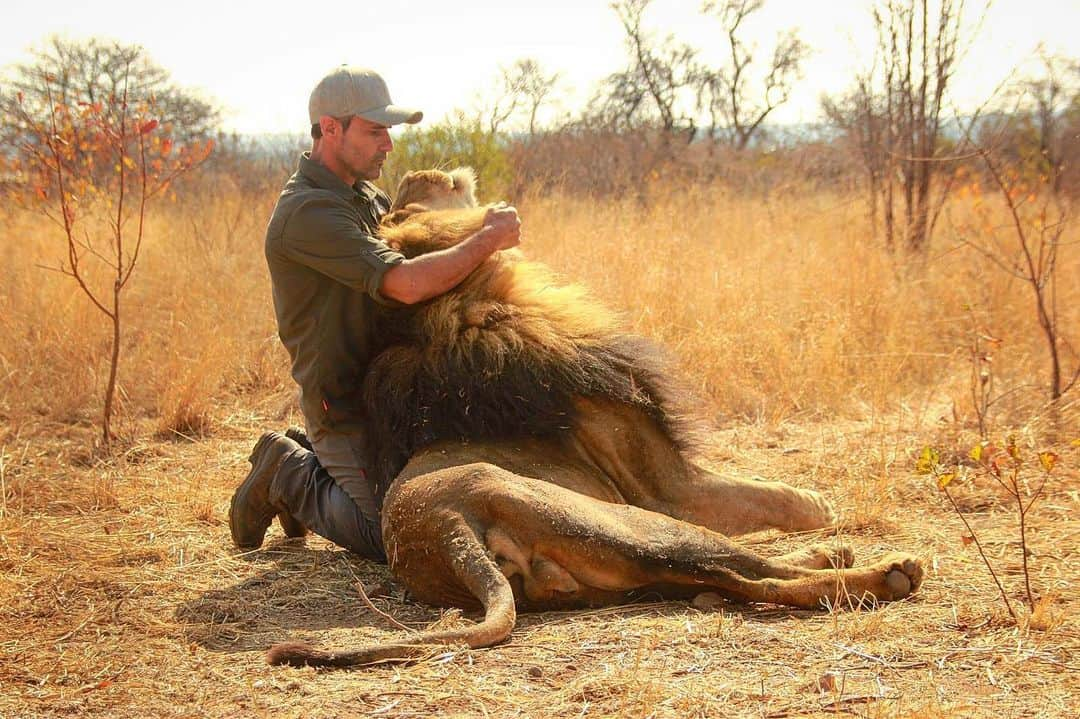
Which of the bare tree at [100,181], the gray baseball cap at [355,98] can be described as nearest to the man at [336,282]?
the gray baseball cap at [355,98]

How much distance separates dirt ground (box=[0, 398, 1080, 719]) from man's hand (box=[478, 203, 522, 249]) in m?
1.20

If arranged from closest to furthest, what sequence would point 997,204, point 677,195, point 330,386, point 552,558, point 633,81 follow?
point 552,558
point 330,386
point 677,195
point 997,204
point 633,81

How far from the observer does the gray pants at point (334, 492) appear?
428cm

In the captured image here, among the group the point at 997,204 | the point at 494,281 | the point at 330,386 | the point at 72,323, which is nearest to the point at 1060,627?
the point at 494,281

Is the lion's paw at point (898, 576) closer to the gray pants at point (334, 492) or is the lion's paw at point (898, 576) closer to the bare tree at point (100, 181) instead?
the gray pants at point (334, 492)

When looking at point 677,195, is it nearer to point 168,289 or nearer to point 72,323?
point 168,289

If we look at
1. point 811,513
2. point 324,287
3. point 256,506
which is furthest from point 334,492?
point 811,513

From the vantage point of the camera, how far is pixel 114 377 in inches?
247

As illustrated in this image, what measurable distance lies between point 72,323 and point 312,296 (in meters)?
4.09

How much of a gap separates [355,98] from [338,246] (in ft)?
2.08

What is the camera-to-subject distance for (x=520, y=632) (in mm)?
3250

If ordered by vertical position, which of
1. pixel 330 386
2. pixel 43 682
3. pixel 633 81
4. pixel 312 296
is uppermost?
pixel 633 81

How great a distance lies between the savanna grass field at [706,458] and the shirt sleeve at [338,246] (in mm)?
1042

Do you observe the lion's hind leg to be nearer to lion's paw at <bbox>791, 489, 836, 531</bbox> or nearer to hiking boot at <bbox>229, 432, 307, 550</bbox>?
lion's paw at <bbox>791, 489, 836, 531</bbox>
